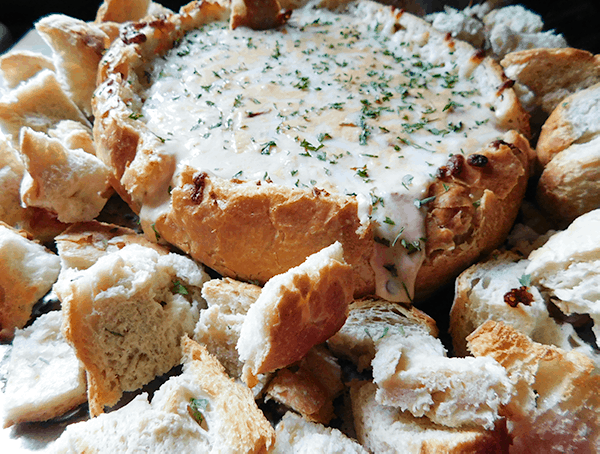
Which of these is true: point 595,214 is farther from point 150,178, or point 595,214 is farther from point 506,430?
point 150,178

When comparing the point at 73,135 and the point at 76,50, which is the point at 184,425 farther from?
the point at 76,50

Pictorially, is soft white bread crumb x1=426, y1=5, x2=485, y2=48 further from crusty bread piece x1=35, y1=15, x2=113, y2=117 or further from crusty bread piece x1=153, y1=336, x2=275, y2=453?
crusty bread piece x1=153, y1=336, x2=275, y2=453

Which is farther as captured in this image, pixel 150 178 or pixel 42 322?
pixel 150 178

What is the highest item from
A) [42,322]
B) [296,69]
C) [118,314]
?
[296,69]

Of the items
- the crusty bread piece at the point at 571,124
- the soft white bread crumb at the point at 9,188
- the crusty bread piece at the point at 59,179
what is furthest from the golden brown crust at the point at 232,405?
the crusty bread piece at the point at 571,124

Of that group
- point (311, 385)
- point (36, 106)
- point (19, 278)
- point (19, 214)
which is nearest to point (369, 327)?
point (311, 385)

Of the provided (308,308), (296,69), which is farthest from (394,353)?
(296,69)

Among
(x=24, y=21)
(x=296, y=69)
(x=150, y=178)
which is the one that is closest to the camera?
(x=150, y=178)

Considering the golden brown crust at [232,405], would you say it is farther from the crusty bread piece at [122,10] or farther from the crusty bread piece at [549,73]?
the crusty bread piece at [122,10]
